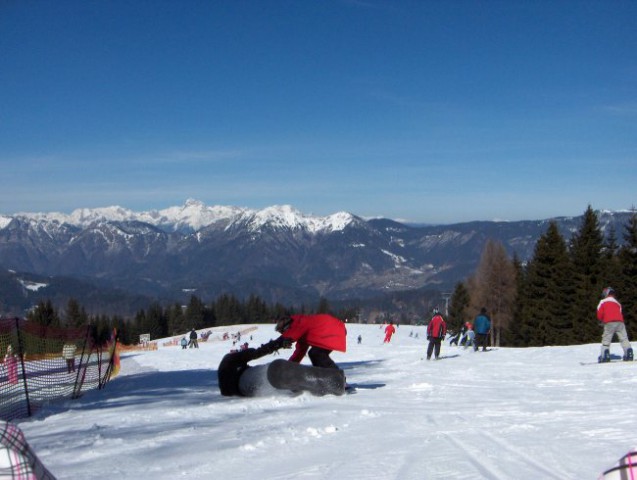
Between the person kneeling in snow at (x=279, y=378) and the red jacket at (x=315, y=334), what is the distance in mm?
198

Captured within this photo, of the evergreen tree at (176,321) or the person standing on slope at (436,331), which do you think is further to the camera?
the evergreen tree at (176,321)

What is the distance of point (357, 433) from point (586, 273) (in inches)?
1624

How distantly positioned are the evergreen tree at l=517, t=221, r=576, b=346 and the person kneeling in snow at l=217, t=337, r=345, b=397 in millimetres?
36443

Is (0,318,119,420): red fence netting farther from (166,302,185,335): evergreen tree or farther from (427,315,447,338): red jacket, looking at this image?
(166,302,185,335): evergreen tree

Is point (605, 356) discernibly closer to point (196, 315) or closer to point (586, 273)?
point (586, 273)

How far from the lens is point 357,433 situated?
7.18m

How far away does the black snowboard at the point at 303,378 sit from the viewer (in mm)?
10531

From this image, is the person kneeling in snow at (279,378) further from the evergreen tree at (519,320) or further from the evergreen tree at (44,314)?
the evergreen tree at (44,314)

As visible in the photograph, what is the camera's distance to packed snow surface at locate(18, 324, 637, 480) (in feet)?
18.0

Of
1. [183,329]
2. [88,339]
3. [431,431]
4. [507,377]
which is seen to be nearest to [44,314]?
[183,329]

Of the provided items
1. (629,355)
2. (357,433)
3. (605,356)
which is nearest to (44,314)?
(605,356)

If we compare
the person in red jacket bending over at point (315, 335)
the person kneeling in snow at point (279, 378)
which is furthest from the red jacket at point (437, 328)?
the person kneeling in snow at point (279, 378)

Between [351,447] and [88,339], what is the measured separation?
11.5 m

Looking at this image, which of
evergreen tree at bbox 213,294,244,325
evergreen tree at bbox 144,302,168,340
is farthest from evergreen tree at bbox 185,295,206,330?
evergreen tree at bbox 213,294,244,325
